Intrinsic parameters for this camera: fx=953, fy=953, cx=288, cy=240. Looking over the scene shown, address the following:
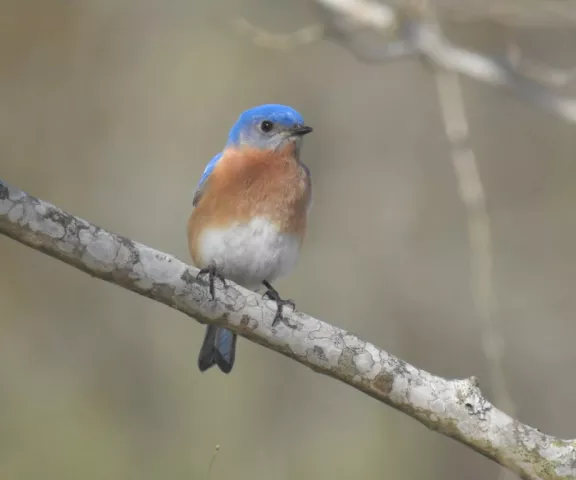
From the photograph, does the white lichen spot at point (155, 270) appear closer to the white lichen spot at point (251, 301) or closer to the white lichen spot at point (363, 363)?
the white lichen spot at point (251, 301)

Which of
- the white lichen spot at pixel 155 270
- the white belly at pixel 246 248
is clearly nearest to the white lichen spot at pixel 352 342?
the white lichen spot at pixel 155 270

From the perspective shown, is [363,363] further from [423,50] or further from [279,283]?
[279,283]

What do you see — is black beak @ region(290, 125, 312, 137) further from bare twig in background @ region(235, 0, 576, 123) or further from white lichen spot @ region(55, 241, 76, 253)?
white lichen spot @ region(55, 241, 76, 253)

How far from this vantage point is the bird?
464 centimetres

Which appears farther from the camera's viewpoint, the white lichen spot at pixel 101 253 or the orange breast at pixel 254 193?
the orange breast at pixel 254 193

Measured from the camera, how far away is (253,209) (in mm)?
4664

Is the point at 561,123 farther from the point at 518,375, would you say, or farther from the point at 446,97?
A: the point at 446,97

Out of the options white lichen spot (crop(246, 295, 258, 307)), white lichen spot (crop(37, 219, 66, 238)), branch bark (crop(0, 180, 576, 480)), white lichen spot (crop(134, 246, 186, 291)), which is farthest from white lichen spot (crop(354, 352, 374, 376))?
white lichen spot (crop(37, 219, 66, 238))

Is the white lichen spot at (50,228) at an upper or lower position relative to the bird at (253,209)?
lower

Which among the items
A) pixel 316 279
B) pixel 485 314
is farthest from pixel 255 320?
pixel 316 279

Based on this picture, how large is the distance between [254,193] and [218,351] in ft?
2.86

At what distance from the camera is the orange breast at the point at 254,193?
4.68 metres

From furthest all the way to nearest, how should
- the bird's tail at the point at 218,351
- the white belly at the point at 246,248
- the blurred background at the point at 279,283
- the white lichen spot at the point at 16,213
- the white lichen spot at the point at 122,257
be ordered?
the blurred background at the point at 279,283 < the bird's tail at the point at 218,351 < the white belly at the point at 246,248 < the white lichen spot at the point at 122,257 < the white lichen spot at the point at 16,213

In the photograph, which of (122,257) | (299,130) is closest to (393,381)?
(122,257)
